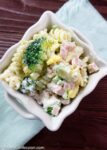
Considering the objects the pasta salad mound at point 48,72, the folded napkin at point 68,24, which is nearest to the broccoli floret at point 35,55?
the pasta salad mound at point 48,72

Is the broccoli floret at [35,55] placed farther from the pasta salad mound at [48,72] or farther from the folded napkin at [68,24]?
the folded napkin at [68,24]

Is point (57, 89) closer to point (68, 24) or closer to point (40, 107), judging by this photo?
point (40, 107)

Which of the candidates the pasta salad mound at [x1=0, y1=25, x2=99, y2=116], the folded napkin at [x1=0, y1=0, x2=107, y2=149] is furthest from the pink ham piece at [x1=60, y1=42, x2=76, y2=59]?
the folded napkin at [x1=0, y1=0, x2=107, y2=149]

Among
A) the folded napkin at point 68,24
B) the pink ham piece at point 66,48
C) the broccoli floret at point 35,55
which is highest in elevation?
the broccoli floret at point 35,55

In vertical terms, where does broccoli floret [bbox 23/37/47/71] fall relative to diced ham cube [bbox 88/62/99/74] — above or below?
above

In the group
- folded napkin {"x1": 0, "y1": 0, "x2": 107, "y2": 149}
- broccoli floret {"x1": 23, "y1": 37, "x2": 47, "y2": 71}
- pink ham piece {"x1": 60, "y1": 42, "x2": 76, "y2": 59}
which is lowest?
folded napkin {"x1": 0, "y1": 0, "x2": 107, "y2": 149}

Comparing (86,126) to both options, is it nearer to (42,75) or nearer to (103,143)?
(103,143)

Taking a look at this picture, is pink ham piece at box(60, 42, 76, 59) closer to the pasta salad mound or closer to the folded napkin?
the pasta salad mound
